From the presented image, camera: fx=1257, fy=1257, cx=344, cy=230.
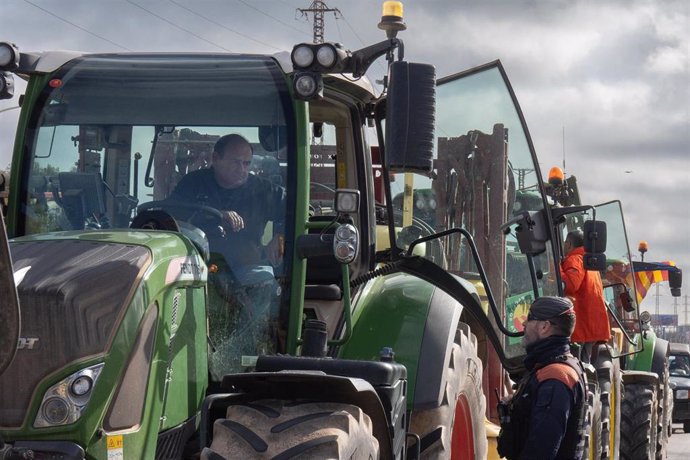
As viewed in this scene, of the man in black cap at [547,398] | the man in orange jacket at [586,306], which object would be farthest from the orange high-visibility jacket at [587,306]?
the man in black cap at [547,398]

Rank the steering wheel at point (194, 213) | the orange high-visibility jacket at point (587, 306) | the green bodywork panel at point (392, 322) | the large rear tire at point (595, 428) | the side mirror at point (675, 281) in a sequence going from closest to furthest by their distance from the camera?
the steering wheel at point (194, 213) → the green bodywork panel at point (392, 322) → the large rear tire at point (595, 428) → the orange high-visibility jacket at point (587, 306) → the side mirror at point (675, 281)

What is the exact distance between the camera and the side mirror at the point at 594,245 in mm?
8602

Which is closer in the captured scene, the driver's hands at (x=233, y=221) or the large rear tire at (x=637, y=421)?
the driver's hands at (x=233, y=221)

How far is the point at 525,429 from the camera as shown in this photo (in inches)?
240

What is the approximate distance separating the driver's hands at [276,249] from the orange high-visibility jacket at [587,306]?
17.5 feet

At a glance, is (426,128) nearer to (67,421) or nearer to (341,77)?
(341,77)

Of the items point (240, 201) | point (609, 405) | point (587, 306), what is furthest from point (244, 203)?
point (609, 405)

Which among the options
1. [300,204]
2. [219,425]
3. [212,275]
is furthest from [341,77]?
[219,425]

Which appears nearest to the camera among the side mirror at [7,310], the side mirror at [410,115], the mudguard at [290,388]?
the side mirror at [7,310]

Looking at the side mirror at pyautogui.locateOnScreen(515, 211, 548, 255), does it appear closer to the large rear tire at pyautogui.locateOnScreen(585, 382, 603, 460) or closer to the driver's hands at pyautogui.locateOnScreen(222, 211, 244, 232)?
the large rear tire at pyautogui.locateOnScreen(585, 382, 603, 460)

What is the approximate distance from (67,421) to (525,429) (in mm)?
2619

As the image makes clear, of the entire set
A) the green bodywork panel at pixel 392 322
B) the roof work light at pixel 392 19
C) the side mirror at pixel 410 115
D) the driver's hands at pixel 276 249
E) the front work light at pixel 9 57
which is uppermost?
the roof work light at pixel 392 19

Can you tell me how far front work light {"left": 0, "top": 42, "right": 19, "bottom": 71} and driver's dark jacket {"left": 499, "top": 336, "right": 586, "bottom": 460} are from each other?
9.22ft

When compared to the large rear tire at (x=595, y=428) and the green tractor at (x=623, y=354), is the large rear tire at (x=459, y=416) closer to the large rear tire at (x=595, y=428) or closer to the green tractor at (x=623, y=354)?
the large rear tire at (x=595, y=428)
